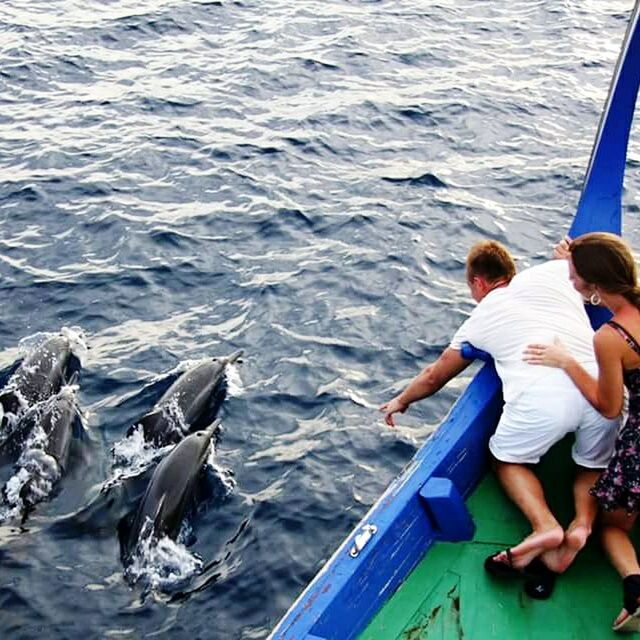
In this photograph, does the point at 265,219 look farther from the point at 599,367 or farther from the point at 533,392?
the point at 599,367

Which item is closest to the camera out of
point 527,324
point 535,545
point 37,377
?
point 535,545

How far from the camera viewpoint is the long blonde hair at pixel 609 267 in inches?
252

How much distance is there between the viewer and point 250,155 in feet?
54.4

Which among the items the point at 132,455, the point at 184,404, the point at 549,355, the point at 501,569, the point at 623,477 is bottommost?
the point at 132,455

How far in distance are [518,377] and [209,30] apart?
16.4 m

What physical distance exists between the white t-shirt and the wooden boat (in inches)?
22.7

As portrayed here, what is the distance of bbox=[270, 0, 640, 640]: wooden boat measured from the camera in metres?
6.39

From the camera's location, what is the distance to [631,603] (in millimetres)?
6215

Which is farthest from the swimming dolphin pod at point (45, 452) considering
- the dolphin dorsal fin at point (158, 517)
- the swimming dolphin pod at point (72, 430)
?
the dolphin dorsal fin at point (158, 517)

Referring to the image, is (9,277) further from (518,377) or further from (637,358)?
(637,358)

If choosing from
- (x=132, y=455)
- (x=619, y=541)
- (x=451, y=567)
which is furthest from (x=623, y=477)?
(x=132, y=455)

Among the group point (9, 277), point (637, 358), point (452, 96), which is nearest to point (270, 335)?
point (9, 277)

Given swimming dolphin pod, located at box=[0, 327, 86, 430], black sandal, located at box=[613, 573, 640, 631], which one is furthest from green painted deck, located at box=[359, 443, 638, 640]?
swimming dolphin pod, located at box=[0, 327, 86, 430]

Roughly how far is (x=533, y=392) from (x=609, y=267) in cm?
111
